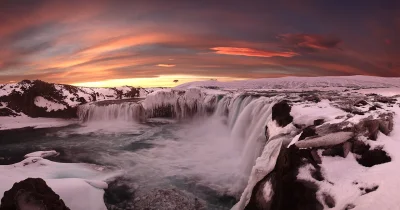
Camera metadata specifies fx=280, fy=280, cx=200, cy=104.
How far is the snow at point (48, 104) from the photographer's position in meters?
33.3

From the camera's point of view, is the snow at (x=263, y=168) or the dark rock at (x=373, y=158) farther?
the snow at (x=263, y=168)

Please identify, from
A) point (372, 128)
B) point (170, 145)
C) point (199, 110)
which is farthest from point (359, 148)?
point (199, 110)

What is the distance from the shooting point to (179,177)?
460 inches

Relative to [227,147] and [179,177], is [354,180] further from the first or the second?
[227,147]

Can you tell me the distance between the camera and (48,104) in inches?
1323

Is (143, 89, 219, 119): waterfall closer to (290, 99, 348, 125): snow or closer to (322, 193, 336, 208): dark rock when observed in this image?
(290, 99, 348, 125): snow

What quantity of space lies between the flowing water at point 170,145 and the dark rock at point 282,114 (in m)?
1.32

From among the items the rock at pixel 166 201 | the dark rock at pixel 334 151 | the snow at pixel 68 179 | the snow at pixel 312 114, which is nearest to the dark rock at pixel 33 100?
the snow at pixel 68 179

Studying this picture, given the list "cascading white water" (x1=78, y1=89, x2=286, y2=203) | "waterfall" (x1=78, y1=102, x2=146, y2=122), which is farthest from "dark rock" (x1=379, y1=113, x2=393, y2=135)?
"waterfall" (x1=78, y1=102, x2=146, y2=122)

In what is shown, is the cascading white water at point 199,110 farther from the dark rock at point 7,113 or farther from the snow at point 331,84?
the snow at point 331,84

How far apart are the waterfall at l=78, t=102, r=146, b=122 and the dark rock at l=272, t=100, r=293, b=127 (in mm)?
22397

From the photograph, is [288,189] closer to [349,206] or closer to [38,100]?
[349,206]

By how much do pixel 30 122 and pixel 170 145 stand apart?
66.3 feet

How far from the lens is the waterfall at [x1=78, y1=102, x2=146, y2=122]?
30.9 m
